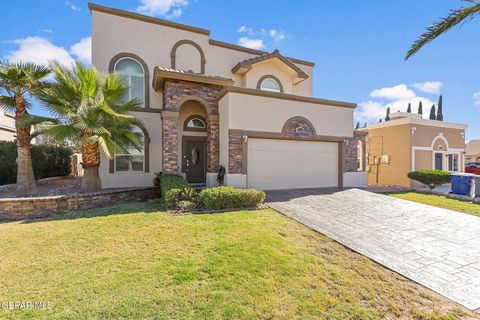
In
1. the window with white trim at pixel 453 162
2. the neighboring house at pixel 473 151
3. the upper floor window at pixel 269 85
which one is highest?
the upper floor window at pixel 269 85

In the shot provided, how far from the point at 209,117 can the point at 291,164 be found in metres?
4.80

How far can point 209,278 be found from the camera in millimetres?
3840

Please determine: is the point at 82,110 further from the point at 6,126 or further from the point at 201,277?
the point at 6,126

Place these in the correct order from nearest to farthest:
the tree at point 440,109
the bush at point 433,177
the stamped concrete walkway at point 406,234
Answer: the stamped concrete walkway at point 406,234 → the bush at point 433,177 → the tree at point 440,109

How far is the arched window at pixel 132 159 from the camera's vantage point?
472 inches

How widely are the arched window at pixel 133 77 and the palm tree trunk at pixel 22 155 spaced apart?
4.34m

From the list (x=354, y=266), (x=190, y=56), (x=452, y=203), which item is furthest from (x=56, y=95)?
(x=452, y=203)

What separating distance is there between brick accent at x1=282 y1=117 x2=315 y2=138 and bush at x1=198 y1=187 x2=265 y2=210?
4.55 meters

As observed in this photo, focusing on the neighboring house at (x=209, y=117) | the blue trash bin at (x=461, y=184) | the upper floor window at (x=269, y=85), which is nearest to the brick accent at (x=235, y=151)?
the neighboring house at (x=209, y=117)

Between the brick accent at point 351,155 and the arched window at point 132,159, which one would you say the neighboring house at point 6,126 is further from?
the brick accent at point 351,155

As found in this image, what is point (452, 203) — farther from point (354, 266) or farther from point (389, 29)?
point (354, 266)

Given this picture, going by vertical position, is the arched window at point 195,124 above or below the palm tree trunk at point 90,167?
above

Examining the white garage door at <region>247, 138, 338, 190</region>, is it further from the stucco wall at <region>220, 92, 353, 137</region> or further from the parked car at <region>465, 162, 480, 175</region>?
the parked car at <region>465, 162, 480, 175</region>

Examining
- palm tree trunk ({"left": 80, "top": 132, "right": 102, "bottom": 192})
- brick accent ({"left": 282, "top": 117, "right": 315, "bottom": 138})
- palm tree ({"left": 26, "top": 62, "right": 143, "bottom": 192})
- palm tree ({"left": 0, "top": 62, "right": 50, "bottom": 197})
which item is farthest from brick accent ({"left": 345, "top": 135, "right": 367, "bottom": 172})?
palm tree ({"left": 0, "top": 62, "right": 50, "bottom": 197})
